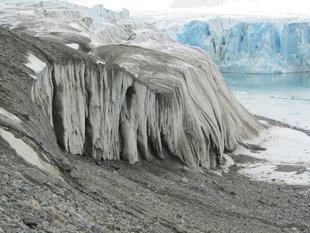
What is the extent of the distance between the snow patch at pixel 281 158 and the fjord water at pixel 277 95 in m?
6.22

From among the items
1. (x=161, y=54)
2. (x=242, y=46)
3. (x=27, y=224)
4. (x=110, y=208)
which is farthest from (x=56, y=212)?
(x=242, y=46)

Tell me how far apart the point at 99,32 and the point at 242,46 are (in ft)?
102

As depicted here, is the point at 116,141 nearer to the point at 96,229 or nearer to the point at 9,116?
A: the point at 9,116

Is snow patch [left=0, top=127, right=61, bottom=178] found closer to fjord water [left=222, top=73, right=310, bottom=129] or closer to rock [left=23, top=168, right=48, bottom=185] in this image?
rock [left=23, top=168, right=48, bottom=185]

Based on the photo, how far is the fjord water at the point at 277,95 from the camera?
27.3 meters

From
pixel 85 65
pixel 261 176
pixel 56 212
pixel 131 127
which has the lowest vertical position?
pixel 261 176

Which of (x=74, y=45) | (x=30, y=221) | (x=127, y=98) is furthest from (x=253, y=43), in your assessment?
(x=30, y=221)

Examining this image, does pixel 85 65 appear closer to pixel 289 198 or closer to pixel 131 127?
pixel 131 127

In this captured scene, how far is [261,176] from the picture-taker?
1324 centimetres

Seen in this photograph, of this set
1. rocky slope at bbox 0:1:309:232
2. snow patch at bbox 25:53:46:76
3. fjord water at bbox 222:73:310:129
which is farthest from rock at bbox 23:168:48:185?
fjord water at bbox 222:73:310:129

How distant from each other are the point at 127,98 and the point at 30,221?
25.8ft

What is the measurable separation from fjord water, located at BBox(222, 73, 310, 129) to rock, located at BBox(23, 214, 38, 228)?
22726mm

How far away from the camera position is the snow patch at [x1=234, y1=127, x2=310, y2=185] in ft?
42.5

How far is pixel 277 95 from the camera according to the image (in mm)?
35250
